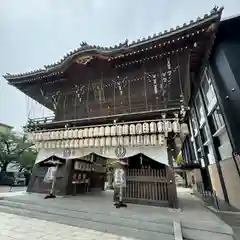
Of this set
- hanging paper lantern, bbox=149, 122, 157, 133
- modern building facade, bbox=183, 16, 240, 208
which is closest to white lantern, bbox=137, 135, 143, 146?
hanging paper lantern, bbox=149, 122, 157, 133

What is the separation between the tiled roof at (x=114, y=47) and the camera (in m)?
4.91

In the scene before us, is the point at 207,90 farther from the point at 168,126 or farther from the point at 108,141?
the point at 108,141

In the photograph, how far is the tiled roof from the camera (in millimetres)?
4906

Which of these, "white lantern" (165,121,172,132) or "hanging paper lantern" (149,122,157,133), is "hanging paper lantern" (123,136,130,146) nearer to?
"hanging paper lantern" (149,122,157,133)

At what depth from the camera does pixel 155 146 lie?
5.75 metres

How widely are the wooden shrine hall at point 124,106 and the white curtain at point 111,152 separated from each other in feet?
0.10

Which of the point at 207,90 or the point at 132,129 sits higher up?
the point at 207,90

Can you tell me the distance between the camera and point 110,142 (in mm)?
6172

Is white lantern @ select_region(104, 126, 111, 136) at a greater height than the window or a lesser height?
lesser

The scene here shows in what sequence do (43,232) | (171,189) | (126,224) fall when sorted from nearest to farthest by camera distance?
(43,232)
(126,224)
(171,189)

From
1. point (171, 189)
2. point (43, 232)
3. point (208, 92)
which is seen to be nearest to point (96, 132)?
point (171, 189)

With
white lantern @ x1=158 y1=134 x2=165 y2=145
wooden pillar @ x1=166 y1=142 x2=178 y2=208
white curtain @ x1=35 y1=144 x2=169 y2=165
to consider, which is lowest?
wooden pillar @ x1=166 y1=142 x2=178 y2=208

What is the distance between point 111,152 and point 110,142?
386mm

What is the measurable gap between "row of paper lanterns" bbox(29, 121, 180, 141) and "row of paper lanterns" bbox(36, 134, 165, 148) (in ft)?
0.59
